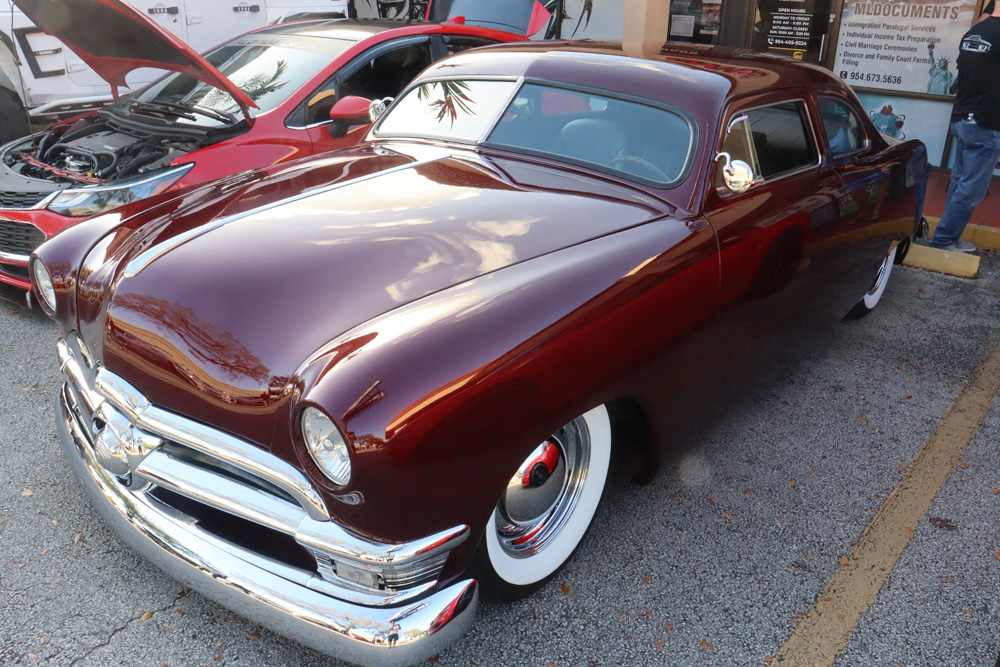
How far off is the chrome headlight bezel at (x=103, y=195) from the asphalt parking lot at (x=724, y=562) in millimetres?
831

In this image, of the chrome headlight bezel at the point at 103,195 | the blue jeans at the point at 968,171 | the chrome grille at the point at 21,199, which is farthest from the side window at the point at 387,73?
the blue jeans at the point at 968,171

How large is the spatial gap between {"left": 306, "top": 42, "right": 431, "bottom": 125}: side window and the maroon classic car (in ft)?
4.92

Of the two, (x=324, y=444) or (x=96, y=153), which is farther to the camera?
(x=96, y=153)

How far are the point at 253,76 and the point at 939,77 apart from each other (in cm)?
647

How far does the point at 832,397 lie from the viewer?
3928 mm

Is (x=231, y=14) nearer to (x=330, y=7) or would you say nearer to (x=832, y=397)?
(x=330, y=7)

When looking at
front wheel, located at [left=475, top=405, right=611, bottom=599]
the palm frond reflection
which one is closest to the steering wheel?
the palm frond reflection

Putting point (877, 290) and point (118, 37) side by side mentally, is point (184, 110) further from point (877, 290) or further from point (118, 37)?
point (877, 290)

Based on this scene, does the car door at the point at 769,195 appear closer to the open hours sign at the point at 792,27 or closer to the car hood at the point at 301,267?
the car hood at the point at 301,267

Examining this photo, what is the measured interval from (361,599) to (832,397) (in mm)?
2838

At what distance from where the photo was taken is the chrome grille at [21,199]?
13.9ft

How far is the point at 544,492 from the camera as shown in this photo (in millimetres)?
2482

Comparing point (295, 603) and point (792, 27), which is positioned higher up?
point (792, 27)

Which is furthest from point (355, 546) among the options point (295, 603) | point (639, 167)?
point (639, 167)
